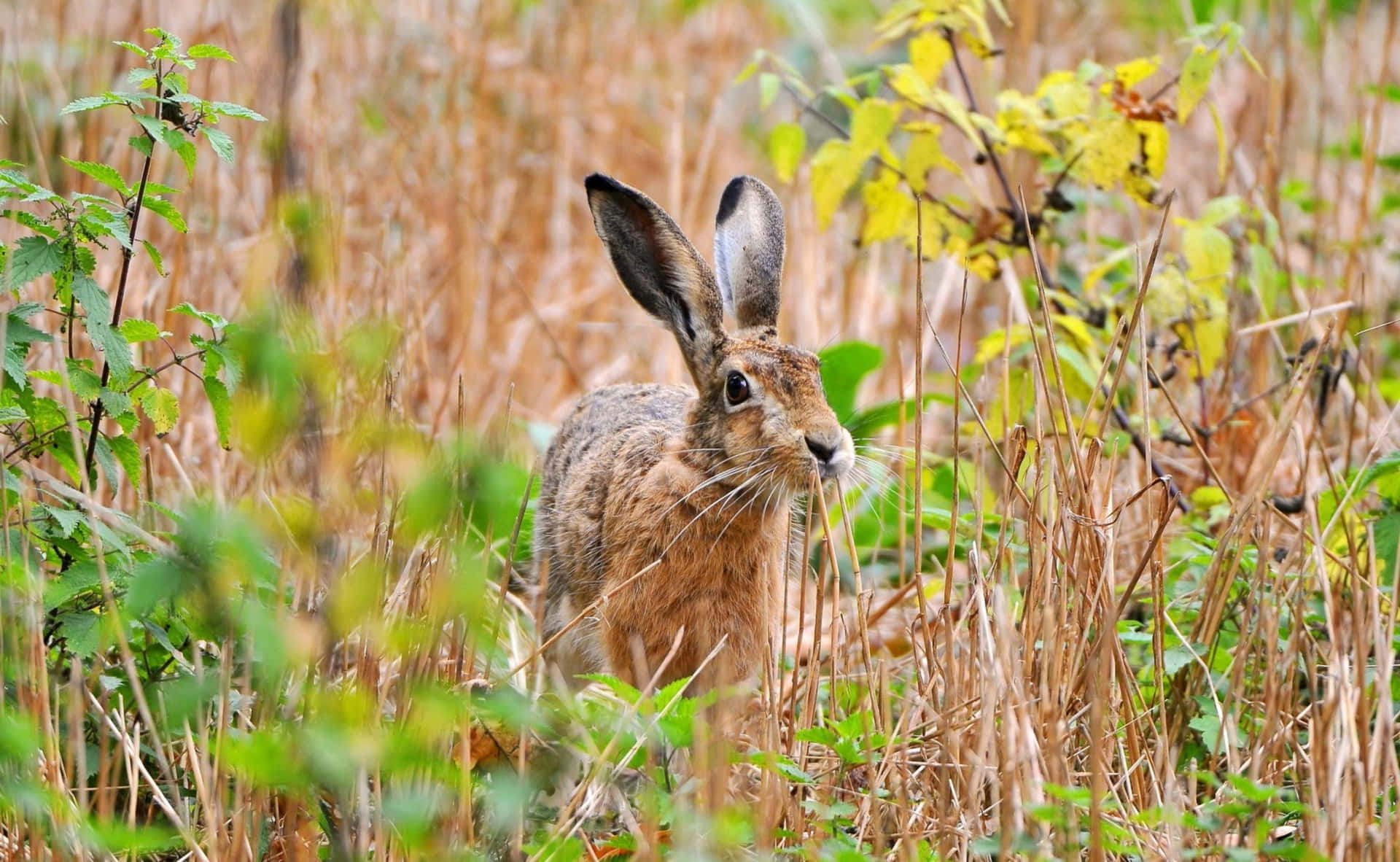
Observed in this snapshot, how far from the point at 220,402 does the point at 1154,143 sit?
274 cm

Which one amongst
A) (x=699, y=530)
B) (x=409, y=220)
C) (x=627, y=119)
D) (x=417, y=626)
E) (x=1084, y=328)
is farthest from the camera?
(x=627, y=119)

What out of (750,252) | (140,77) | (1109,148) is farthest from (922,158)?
(140,77)

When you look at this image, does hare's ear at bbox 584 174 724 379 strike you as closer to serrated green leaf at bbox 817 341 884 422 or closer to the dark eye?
the dark eye

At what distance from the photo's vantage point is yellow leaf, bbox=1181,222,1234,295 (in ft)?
13.6

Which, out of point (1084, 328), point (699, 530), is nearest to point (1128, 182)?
point (1084, 328)

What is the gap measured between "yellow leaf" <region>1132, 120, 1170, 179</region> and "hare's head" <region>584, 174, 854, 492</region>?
43.5 inches

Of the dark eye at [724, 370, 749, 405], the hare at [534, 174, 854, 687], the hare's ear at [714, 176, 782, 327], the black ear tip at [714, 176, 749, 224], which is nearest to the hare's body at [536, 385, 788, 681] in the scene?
the hare at [534, 174, 854, 687]

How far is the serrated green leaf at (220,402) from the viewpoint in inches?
113

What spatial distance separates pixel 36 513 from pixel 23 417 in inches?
7.2

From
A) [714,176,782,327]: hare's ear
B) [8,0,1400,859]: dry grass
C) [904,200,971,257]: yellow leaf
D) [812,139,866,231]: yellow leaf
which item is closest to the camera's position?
[8,0,1400,859]: dry grass

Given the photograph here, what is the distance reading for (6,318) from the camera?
2.71m

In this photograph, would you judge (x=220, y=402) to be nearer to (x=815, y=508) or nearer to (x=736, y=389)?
(x=736, y=389)

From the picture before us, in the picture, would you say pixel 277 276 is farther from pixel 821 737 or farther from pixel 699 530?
pixel 699 530

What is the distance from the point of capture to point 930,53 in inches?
170
